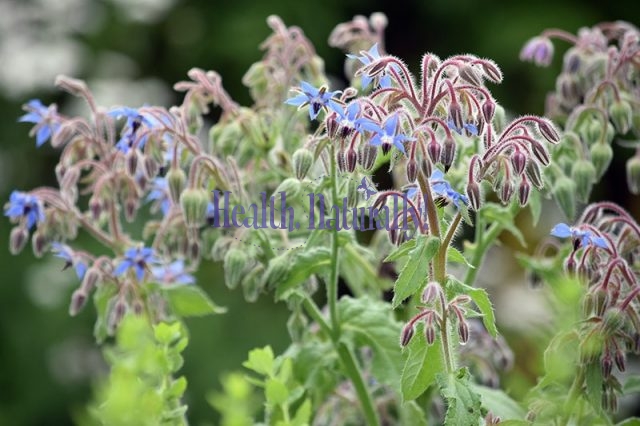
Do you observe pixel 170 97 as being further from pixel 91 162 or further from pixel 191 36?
pixel 91 162

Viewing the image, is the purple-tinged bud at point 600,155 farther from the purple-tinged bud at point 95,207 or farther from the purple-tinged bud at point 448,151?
the purple-tinged bud at point 95,207

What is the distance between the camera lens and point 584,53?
4.49ft

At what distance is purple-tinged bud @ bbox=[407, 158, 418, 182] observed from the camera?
2.85ft

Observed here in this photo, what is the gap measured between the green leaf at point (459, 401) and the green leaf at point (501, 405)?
0.17 m

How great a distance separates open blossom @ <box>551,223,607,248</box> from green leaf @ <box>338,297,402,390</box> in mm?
226

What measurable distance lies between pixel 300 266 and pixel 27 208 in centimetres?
35

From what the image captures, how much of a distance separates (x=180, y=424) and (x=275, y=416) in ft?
0.27

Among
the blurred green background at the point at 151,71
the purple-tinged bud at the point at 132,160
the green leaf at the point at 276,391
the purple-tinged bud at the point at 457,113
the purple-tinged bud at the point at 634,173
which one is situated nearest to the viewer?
the green leaf at the point at 276,391

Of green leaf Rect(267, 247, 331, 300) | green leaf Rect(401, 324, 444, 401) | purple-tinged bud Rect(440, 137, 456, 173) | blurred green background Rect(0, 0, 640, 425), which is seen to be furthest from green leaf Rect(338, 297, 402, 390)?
blurred green background Rect(0, 0, 640, 425)

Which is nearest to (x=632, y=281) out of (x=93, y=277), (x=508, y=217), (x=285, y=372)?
(x=508, y=217)

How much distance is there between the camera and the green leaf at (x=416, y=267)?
893mm

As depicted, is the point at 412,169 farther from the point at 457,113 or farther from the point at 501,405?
the point at 501,405

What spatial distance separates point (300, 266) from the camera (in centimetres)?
109

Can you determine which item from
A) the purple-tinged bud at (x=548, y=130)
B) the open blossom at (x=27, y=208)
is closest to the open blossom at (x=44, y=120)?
the open blossom at (x=27, y=208)
